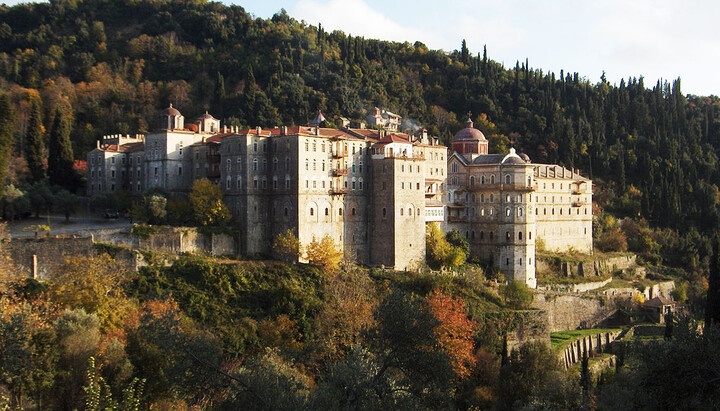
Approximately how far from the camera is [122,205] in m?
48.7

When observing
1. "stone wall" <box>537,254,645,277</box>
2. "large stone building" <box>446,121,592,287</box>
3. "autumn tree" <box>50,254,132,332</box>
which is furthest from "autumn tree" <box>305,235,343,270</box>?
"stone wall" <box>537,254,645,277</box>

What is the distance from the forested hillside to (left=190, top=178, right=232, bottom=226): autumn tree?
2798cm

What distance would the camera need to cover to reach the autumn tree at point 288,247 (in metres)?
43.0

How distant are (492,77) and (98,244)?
2839 inches

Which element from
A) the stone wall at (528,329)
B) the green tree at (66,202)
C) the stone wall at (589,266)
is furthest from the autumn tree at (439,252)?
the green tree at (66,202)

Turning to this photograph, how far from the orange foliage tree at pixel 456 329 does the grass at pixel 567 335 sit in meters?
6.45

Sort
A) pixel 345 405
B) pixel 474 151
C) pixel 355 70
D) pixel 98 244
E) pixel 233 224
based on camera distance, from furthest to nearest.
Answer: pixel 355 70, pixel 474 151, pixel 233 224, pixel 98 244, pixel 345 405

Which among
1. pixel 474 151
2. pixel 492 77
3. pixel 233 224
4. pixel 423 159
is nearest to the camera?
pixel 233 224

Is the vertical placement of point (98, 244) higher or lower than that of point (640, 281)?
higher

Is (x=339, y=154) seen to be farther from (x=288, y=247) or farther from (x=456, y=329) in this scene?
(x=456, y=329)

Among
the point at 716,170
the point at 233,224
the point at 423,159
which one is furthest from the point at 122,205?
the point at 716,170

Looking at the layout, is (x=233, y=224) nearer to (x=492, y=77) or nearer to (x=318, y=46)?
(x=318, y=46)

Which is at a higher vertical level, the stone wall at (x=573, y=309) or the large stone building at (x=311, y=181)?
the large stone building at (x=311, y=181)

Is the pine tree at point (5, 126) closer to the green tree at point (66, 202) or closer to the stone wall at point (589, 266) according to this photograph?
the green tree at point (66, 202)
